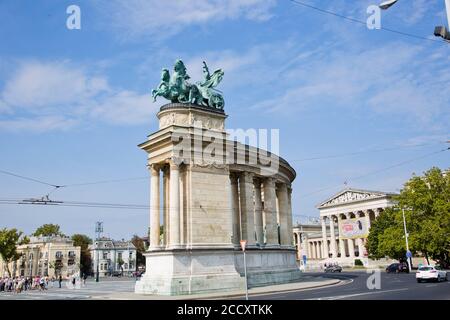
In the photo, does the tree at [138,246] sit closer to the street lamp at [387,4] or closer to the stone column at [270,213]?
the stone column at [270,213]

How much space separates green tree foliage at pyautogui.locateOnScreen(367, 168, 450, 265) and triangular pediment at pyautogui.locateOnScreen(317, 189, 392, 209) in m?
35.6

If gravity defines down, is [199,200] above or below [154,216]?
above

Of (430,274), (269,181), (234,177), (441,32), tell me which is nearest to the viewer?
(441,32)

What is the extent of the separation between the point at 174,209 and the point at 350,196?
88.7m

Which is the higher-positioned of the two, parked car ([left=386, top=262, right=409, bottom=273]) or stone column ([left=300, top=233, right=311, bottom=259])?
stone column ([left=300, top=233, right=311, bottom=259])

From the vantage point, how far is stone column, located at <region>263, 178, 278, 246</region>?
40.3 metres

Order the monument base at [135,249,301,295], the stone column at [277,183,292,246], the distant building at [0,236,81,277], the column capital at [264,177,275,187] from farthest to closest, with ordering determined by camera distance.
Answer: the distant building at [0,236,81,277] < the stone column at [277,183,292,246] < the column capital at [264,177,275,187] < the monument base at [135,249,301,295]

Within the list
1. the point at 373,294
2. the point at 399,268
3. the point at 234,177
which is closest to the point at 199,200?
the point at 234,177

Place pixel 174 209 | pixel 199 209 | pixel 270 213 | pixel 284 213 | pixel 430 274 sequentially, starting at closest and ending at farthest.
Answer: pixel 174 209, pixel 199 209, pixel 430 274, pixel 270 213, pixel 284 213

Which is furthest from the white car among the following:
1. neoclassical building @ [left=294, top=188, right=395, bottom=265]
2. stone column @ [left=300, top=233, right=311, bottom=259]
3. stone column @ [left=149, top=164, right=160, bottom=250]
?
stone column @ [left=300, top=233, right=311, bottom=259]

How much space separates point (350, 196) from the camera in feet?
369

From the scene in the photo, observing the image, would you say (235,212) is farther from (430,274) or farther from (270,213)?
(430,274)

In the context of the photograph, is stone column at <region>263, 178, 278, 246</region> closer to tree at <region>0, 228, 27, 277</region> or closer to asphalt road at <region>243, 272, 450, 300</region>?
asphalt road at <region>243, 272, 450, 300</region>

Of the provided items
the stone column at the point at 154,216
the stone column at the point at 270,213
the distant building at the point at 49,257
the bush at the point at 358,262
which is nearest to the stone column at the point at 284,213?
the stone column at the point at 270,213
